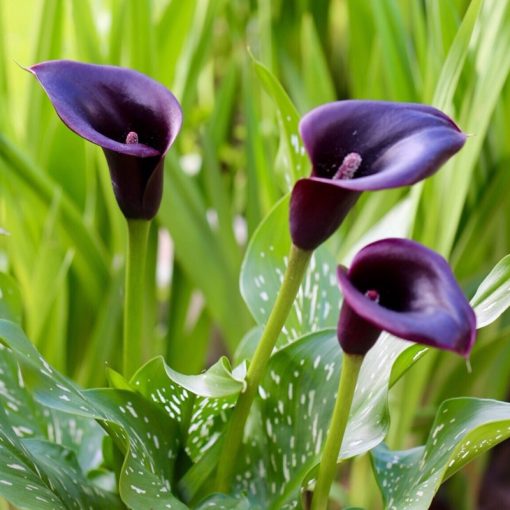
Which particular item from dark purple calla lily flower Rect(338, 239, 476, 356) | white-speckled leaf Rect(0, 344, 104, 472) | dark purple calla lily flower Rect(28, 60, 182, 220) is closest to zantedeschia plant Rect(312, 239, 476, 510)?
dark purple calla lily flower Rect(338, 239, 476, 356)

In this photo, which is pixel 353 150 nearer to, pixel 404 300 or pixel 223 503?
pixel 404 300

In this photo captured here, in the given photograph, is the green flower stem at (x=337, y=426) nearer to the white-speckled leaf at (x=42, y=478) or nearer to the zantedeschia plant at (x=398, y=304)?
the zantedeschia plant at (x=398, y=304)

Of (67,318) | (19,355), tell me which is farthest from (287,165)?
(67,318)

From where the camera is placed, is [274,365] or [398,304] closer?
[398,304]

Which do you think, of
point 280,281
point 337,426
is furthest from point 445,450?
point 280,281

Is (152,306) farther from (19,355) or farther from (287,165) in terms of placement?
(19,355)

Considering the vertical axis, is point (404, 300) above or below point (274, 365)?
above

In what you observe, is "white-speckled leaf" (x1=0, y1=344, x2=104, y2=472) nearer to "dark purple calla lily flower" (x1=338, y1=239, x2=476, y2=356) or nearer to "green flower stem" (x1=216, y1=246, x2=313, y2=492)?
"green flower stem" (x1=216, y1=246, x2=313, y2=492)
